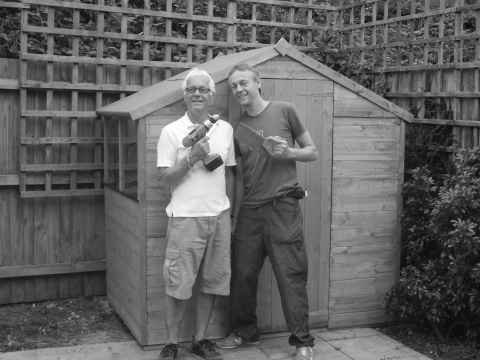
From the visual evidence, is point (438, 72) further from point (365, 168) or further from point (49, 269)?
point (49, 269)

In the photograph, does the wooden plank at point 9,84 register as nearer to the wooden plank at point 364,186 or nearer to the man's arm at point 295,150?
the man's arm at point 295,150

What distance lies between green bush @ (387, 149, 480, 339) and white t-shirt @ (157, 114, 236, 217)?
5.10ft

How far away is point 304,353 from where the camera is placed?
4.20 meters

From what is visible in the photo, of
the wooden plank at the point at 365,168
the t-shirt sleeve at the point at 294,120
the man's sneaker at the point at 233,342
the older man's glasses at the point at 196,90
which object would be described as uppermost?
the older man's glasses at the point at 196,90

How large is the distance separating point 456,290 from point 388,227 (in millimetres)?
754

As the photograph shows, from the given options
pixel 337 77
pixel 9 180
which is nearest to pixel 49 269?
pixel 9 180

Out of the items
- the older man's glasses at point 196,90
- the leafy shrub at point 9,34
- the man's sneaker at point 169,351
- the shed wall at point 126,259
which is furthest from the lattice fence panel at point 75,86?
the man's sneaker at point 169,351

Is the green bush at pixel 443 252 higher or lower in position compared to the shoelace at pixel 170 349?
higher

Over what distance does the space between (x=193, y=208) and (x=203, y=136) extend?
0.44m

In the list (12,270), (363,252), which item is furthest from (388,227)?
(12,270)

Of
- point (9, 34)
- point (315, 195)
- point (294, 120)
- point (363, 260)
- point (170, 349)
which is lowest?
point (170, 349)

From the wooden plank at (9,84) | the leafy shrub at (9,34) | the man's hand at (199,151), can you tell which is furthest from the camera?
the leafy shrub at (9,34)

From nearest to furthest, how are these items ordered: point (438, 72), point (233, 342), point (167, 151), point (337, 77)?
point (167, 151), point (233, 342), point (337, 77), point (438, 72)

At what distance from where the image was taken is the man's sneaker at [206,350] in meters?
4.16
